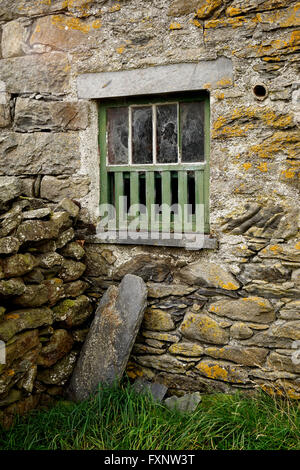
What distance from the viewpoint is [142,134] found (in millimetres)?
3496

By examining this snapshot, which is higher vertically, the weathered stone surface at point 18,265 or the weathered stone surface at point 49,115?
the weathered stone surface at point 49,115

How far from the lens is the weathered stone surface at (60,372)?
316 centimetres

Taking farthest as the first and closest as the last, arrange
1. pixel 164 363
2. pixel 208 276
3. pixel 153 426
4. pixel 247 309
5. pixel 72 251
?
pixel 72 251 < pixel 164 363 < pixel 208 276 < pixel 247 309 < pixel 153 426

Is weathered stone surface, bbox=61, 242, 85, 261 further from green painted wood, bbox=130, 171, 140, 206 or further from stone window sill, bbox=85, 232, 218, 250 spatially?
green painted wood, bbox=130, 171, 140, 206

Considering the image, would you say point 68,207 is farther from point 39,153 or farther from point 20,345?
point 20,345

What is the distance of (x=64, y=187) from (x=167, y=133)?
97cm

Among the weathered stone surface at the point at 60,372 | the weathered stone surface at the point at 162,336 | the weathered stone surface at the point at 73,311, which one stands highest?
the weathered stone surface at the point at 73,311

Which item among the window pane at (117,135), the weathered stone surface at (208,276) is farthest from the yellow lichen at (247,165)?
the window pane at (117,135)

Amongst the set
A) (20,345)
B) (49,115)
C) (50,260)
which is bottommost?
(20,345)

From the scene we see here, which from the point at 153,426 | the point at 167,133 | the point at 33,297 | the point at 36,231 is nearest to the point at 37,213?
the point at 36,231

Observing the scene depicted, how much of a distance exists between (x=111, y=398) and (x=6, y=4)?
329cm

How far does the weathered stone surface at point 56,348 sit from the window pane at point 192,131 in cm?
167

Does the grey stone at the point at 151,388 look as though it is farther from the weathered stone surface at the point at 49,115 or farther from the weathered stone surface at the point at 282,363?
the weathered stone surface at the point at 49,115

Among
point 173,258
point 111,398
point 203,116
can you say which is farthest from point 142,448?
point 203,116
